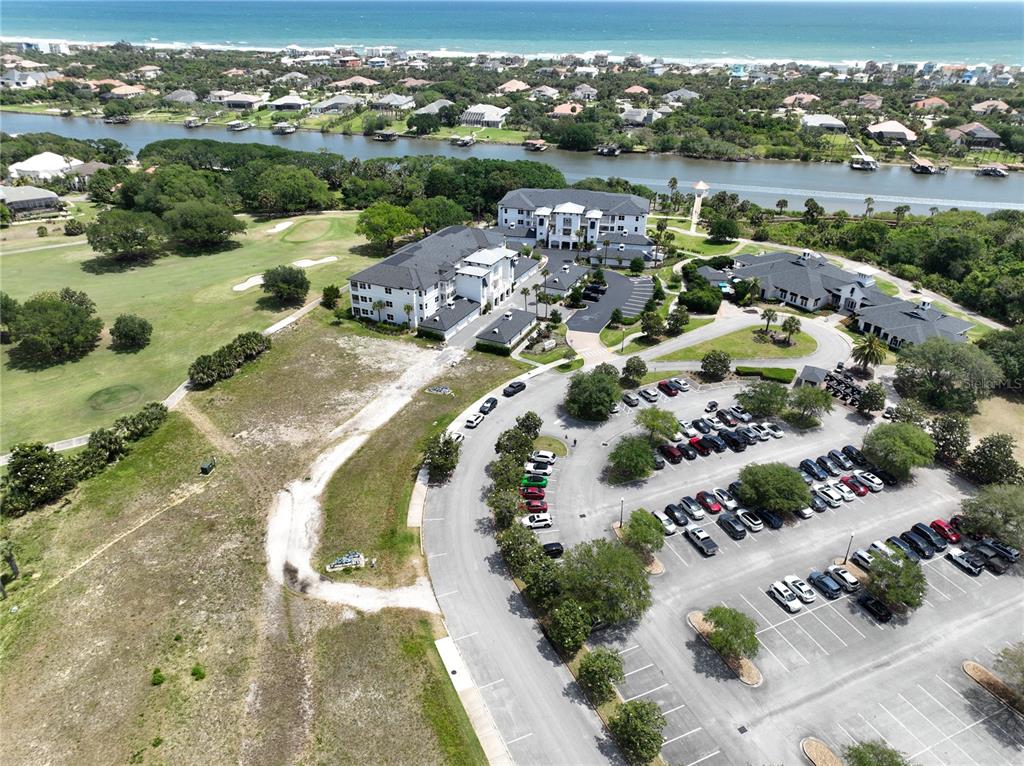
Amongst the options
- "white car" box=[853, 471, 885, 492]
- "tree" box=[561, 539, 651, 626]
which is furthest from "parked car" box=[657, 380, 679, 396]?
"tree" box=[561, 539, 651, 626]

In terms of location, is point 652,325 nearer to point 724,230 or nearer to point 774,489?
point 774,489

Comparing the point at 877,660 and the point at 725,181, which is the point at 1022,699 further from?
the point at 725,181

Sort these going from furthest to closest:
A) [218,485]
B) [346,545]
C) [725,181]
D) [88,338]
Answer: [725,181] < [88,338] < [218,485] < [346,545]

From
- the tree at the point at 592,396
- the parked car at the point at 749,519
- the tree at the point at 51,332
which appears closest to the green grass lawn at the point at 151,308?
the tree at the point at 51,332

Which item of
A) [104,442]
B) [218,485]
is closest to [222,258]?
[104,442]

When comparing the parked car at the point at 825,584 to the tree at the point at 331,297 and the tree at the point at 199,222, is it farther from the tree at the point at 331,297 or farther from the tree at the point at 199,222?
the tree at the point at 199,222

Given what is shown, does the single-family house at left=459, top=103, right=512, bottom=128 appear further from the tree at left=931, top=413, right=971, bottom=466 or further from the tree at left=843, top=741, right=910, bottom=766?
the tree at left=843, top=741, right=910, bottom=766
